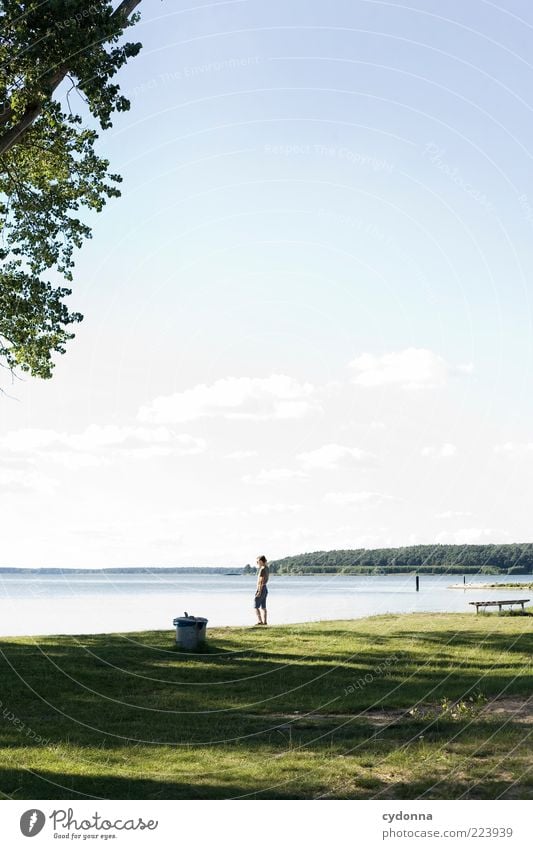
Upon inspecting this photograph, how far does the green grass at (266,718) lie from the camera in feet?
26.5

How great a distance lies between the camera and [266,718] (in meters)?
11.3

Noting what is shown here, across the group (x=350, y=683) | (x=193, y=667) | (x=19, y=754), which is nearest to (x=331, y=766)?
(x=19, y=754)

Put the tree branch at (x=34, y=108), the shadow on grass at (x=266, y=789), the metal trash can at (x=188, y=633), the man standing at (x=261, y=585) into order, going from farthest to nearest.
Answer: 1. the man standing at (x=261, y=585)
2. the metal trash can at (x=188, y=633)
3. the tree branch at (x=34, y=108)
4. the shadow on grass at (x=266, y=789)

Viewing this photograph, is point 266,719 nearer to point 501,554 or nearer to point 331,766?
point 331,766

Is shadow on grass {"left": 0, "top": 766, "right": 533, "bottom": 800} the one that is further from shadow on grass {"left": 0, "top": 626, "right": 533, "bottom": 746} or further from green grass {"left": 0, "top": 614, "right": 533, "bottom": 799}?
shadow on grass {"left": 0, "top": 626, "right": 533, "bottom": 746}

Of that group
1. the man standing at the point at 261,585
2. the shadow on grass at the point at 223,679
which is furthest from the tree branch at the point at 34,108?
the man standing at the point at 261,585

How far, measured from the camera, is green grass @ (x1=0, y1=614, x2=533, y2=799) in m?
8.09

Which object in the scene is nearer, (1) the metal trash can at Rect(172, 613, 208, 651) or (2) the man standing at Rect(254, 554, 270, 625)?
(1) the metal trash can at Rect(172, 613, 208, 651)

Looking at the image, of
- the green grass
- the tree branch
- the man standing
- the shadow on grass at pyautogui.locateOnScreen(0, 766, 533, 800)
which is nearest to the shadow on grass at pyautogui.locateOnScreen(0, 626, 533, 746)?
the green grass

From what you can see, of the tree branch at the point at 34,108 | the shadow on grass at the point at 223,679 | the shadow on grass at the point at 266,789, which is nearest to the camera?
the shadow on grass at the point at 266,789

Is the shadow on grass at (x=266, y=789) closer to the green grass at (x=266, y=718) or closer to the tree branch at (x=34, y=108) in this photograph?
the green grass at (x=266, y=718)

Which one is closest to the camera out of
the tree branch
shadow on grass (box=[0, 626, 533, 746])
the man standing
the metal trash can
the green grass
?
the green grass

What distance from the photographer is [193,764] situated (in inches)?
348
